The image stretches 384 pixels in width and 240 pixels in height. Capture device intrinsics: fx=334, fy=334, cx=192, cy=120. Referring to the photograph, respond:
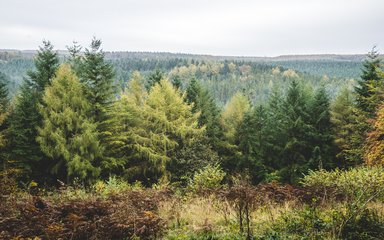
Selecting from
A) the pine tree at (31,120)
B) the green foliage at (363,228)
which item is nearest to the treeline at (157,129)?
the pine tree at (31,120)

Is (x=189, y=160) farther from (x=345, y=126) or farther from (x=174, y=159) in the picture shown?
(x=345, y=126)

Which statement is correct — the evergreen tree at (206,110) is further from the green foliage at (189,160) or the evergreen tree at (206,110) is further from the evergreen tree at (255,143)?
the green foliage at (189,160)

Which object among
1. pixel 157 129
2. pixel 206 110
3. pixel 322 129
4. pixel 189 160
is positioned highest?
pixel 206 110

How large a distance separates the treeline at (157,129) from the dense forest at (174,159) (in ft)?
0.37

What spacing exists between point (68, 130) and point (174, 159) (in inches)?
343

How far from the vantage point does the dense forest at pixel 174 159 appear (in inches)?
250

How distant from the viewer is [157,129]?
27922 mm

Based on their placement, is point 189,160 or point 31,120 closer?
point 31,120

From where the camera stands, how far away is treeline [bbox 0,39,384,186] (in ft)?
77.7

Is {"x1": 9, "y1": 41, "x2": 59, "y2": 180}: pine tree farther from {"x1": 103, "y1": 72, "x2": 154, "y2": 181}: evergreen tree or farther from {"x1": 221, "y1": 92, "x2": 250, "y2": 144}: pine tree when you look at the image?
{"x1": 221, "y1": 92, "x2": 250, "y2": 144}: pine tree

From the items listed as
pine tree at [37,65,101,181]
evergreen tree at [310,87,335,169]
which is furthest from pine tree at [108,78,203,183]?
evergreen tree at [310,87,335,169]

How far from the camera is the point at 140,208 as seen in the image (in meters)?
7.88

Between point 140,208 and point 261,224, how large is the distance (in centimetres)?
281

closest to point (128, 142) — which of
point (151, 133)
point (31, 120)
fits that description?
point (151, 133)
